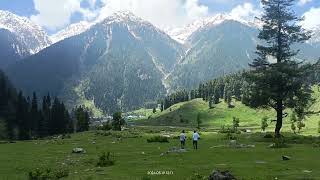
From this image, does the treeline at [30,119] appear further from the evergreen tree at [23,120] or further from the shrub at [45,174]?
the shrub at [45,174]

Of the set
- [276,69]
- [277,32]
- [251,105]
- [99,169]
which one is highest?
[277,32]

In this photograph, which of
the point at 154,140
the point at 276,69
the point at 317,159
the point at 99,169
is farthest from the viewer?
the point at 154,140

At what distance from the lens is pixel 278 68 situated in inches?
2990

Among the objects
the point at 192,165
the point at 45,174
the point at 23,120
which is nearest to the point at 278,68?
the point at 192,165

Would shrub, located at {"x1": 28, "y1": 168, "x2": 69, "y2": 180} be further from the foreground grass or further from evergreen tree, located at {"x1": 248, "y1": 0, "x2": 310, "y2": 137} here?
evergreen tree, located at {"x1": 248, "y1": 0, "x2": 310, "y2": 137}

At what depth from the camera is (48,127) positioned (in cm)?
18250

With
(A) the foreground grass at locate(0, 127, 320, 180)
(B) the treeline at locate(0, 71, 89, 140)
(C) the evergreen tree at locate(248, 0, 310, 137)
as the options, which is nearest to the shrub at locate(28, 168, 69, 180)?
(A) the foreground grass at locate(0, 127, 320, 180)

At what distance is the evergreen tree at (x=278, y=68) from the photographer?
7606 centimetres

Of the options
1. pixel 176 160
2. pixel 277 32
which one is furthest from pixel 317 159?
pixel 277 32

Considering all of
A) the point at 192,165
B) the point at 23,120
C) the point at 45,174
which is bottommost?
the point at 45,174

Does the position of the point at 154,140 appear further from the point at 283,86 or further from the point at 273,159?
the point at 273,159

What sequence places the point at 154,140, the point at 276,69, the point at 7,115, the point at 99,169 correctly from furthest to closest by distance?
the point at 7,115 < the point at 154,140 < the point at 276,69 < the point at 99,169

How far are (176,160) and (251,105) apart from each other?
35749 mm

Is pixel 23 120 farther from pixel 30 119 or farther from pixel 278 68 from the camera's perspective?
pixel 278 68
